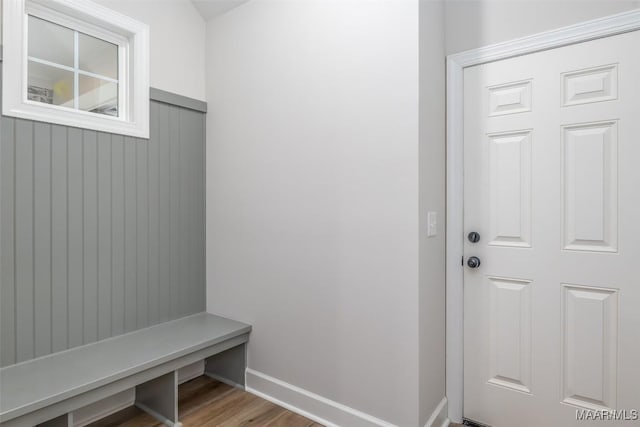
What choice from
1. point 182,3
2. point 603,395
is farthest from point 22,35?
point 603,395

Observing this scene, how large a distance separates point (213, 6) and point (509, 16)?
1.84m

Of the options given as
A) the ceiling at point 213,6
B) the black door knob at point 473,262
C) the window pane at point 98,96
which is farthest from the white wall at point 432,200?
the window pane at point 98,96

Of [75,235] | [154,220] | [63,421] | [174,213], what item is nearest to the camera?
[63,421]

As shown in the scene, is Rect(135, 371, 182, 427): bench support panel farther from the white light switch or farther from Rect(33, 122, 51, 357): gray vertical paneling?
the white light switch

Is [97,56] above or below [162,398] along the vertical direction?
above

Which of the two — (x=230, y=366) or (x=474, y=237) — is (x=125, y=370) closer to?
(x=230, y=366)

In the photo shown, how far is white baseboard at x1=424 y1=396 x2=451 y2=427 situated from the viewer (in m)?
1.79

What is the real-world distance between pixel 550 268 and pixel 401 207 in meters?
0.78

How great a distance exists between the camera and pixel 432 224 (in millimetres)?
1799

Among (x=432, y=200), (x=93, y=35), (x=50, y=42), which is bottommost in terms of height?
(x=432, y=200)

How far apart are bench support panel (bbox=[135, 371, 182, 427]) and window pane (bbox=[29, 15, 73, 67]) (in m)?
1.82

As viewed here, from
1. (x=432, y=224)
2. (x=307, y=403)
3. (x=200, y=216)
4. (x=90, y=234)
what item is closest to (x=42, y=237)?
(x=90, y=234)

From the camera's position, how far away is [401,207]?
1.71m

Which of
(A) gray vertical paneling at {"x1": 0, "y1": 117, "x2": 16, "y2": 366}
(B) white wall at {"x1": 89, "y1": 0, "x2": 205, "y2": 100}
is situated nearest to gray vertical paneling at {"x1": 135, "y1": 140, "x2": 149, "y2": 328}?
(B) white wall at {"x1": 89, "y1": 0, "x2": 205, "y2": 100}
